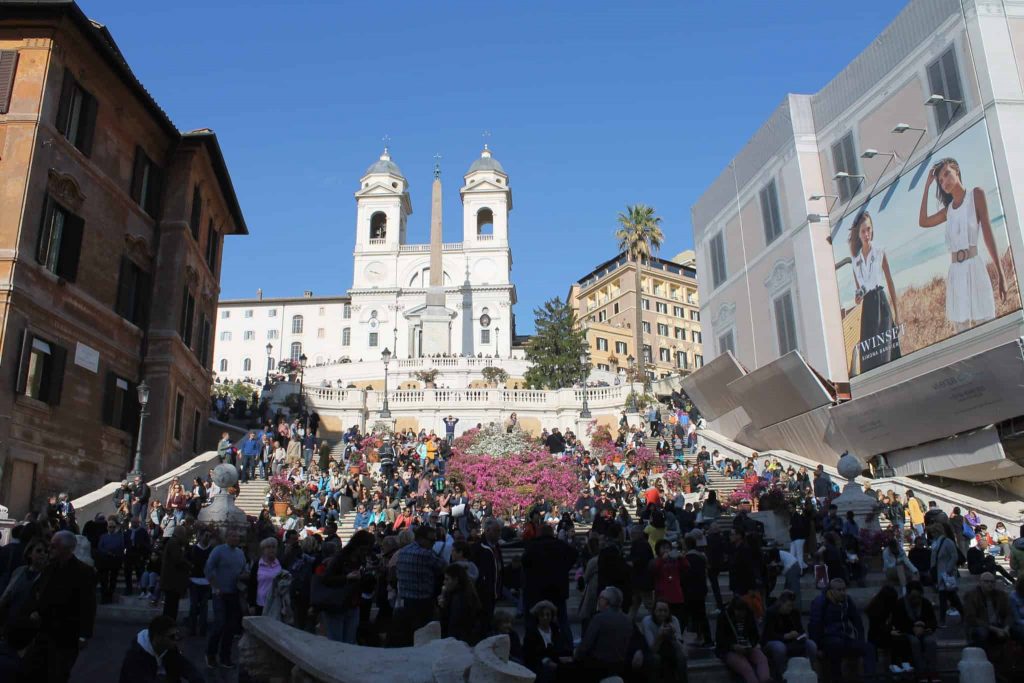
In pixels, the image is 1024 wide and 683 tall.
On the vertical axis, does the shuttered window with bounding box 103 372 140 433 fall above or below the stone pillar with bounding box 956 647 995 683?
above

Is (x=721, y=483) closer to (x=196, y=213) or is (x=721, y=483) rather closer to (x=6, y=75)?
(x=196, y=213)

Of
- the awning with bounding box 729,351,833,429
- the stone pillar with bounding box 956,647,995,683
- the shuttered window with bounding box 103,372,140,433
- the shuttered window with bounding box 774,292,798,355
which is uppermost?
the shuttered window with bounding box 774,292,798,355

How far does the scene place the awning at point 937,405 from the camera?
75.7 ft

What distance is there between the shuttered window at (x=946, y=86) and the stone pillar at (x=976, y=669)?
2063 cm

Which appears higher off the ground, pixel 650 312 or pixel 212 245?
pixel 650 312

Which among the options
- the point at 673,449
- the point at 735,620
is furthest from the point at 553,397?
the point at 735,620

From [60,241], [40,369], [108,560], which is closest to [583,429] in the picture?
[60,241]

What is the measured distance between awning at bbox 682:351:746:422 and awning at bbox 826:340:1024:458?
6.99 meters

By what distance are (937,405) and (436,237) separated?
190 feet

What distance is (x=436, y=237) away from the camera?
78.9m

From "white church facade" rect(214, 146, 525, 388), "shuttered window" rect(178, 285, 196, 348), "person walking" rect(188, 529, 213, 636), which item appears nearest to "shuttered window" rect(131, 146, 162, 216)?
"shuttered window" rect(178, 285, 196, 348)

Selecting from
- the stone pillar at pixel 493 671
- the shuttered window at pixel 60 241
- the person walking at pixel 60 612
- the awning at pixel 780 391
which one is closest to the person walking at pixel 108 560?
the person walking at pixel 60 612

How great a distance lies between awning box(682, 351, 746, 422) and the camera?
3675 centimetres

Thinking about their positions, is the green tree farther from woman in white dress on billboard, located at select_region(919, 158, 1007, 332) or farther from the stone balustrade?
the stone balustrade
